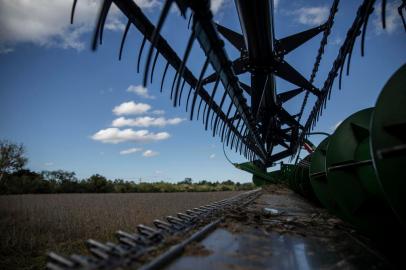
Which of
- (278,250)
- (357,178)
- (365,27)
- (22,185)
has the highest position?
(22,185)

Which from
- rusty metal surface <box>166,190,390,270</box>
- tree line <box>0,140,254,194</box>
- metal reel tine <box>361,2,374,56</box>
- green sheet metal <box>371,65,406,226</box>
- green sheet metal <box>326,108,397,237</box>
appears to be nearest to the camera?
Result: green sheet metal <box>371,65,406,226</box>

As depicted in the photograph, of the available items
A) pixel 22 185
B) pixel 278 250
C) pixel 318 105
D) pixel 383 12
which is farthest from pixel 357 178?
pixel 22 185

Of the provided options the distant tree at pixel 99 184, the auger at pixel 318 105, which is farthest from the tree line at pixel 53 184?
the auger at pixel 318 105

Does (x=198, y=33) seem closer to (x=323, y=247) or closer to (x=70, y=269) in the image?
(x=70, y=269)

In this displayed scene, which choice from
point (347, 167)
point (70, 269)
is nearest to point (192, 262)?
point (70, 269)

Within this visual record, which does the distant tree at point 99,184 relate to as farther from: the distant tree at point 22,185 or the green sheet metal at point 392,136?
the green sheet metal at point 392,136

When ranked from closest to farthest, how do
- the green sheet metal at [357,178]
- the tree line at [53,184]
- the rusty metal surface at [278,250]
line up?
1. the rusty metal surface at [278,250]
2. the green sheet metal at [357,178]
3. the tree line at [53,184]

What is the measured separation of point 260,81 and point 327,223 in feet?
5.65

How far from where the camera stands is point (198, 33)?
5.42 feet

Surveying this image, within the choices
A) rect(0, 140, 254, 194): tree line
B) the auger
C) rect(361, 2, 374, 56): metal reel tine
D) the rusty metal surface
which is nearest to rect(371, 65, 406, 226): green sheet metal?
the auger

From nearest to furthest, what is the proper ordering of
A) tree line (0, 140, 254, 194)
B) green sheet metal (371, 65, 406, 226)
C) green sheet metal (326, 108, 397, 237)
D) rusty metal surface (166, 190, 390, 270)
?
green sheet metal (371, 65, 406, 226) < rusty metal surface (166, 190, 390, 270) < green sheet metal (326, 108, 397, 237) < tree line (0, 140, 254, 194)

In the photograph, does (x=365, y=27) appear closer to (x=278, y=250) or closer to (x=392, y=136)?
(x=392, y=136)

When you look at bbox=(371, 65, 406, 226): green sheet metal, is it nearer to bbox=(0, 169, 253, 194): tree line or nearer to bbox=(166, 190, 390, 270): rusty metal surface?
bbox=(166, 190, 390, 270): rusty metal surface

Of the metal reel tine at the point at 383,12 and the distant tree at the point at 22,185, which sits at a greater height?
the distant tree at the point at 22,185
